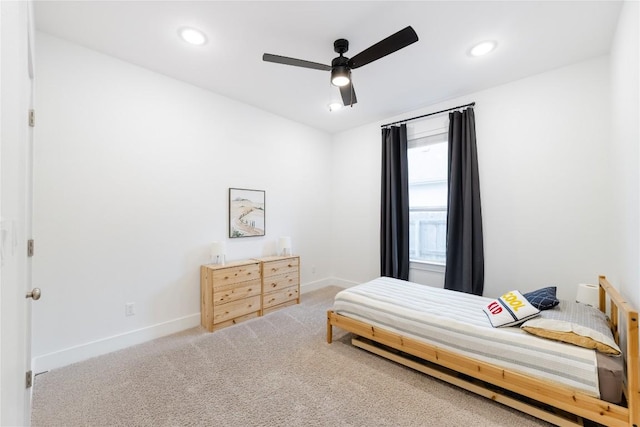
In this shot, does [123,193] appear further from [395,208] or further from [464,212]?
[464,212]

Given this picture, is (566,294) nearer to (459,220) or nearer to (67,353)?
(459,220)

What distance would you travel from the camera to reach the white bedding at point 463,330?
1.62 metres

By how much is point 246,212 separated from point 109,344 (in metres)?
1.95

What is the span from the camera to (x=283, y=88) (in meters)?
3.18

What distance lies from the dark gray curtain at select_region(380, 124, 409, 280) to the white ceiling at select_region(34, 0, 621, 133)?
93 cm

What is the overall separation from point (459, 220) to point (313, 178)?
7.76 feet

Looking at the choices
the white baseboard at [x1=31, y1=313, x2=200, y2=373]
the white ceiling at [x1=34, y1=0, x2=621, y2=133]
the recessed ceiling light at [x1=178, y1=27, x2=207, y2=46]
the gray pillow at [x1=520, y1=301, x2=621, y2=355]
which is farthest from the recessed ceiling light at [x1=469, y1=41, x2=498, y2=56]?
the white baseboard at [x1=31, y1=313, x2=200, y2=373]

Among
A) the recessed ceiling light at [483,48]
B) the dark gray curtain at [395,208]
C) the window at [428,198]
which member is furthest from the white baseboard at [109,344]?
the recessed ceiling light at [483,48]

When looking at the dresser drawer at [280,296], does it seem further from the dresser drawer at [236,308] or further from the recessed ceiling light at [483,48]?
the recessed ceiling light at [483,48]

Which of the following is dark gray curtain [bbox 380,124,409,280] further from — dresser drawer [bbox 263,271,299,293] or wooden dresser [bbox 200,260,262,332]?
wooden dresser [bbox 200,260,262,332]

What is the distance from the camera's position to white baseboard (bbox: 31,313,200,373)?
7.28 ft

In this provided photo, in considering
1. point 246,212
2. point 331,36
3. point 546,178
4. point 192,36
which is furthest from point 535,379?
point 192,36

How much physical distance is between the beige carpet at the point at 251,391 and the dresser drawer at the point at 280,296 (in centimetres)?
81

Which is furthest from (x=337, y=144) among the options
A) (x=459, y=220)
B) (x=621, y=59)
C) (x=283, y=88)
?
(x=621, y=59)
